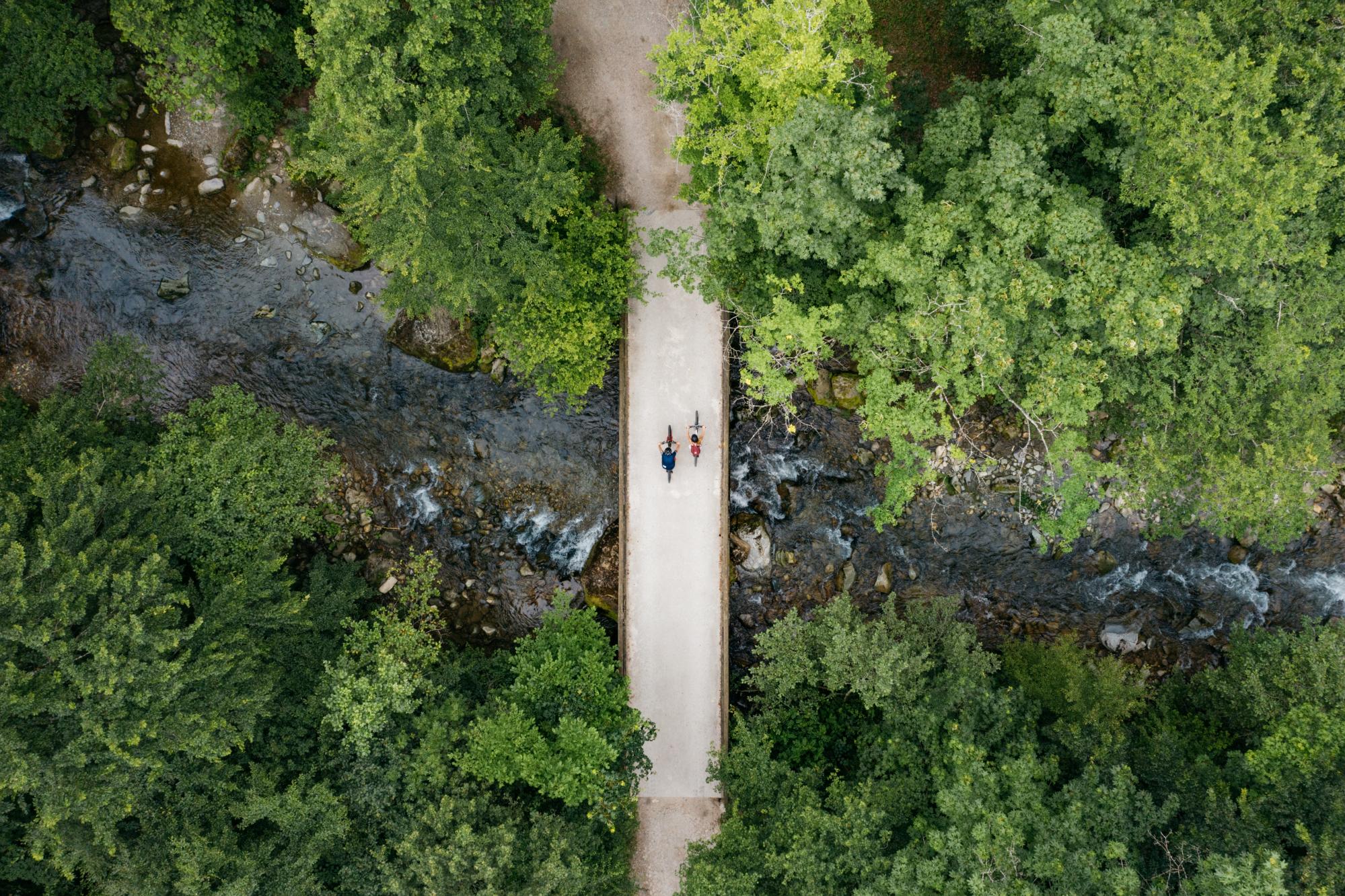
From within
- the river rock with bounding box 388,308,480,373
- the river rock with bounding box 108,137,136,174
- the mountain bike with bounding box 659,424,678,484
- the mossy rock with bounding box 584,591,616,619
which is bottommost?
the mossy rock with bounding box 584,591,616,619

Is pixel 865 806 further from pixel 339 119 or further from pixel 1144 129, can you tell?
pixel 339 119

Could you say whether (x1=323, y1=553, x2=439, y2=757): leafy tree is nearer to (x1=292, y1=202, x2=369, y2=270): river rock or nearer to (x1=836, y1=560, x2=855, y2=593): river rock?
(x1=292, y1=202, x2=369, y2=270): river rock

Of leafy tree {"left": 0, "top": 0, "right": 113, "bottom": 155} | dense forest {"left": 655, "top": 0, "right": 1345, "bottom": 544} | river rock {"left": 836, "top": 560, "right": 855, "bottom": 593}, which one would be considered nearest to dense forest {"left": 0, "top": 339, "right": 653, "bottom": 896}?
leafy tree {"left": 0, "top": 0, "right": 113, "bottom": 155}

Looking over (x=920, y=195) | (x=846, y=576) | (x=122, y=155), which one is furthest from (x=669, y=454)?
(x=122, y=155)

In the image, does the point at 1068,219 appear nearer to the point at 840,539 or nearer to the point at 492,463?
the point at 840,539

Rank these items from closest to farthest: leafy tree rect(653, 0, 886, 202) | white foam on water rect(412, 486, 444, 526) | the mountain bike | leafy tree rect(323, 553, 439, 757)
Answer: leafy tree rect(653, 0, 886, 202) → leafy tree rect(323, 553, 439, 757) → the mountain bike → white foam on water rect(412, 486, 444, 526)
